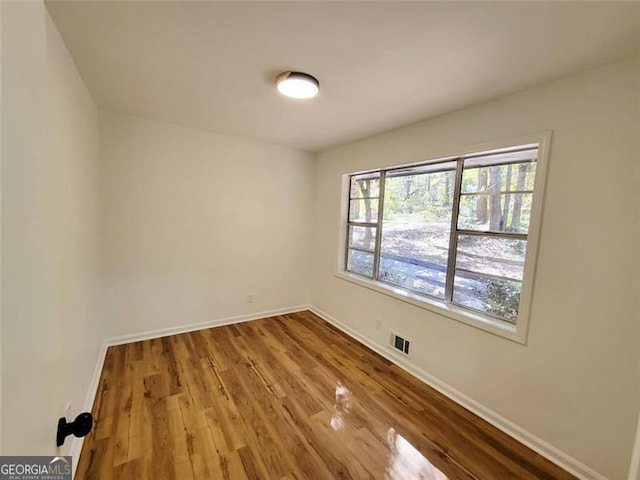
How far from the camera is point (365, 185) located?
3.32 meters

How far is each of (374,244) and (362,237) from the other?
233 mm

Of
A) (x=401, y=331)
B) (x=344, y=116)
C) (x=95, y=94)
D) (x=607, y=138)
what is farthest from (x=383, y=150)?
(x=95, y=94)

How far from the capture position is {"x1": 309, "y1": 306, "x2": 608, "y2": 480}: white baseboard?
158cm

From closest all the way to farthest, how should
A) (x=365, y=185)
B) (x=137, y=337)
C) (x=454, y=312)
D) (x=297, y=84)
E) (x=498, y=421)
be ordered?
(x=297, y=84)
(x=498, y=421)
(x=454, y=312)
(x=137, y=337)
(x=365, y=185)

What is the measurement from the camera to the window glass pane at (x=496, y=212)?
1896 mm

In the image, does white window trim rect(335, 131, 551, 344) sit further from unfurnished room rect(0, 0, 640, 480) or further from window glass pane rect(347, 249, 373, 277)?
window glass pane rect(347, 249, 373, 277)

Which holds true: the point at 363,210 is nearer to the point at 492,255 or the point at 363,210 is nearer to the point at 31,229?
the point at 492,255

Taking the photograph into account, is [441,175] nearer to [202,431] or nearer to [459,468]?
[459,468]

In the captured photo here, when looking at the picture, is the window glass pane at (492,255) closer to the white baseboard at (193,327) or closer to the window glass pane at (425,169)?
the window glass pane at (425,169)

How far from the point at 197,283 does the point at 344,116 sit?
8.28 feet

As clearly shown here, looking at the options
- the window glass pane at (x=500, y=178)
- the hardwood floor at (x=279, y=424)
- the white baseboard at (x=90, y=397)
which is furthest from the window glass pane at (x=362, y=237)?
the white baseboard at (x=90, y=397)
